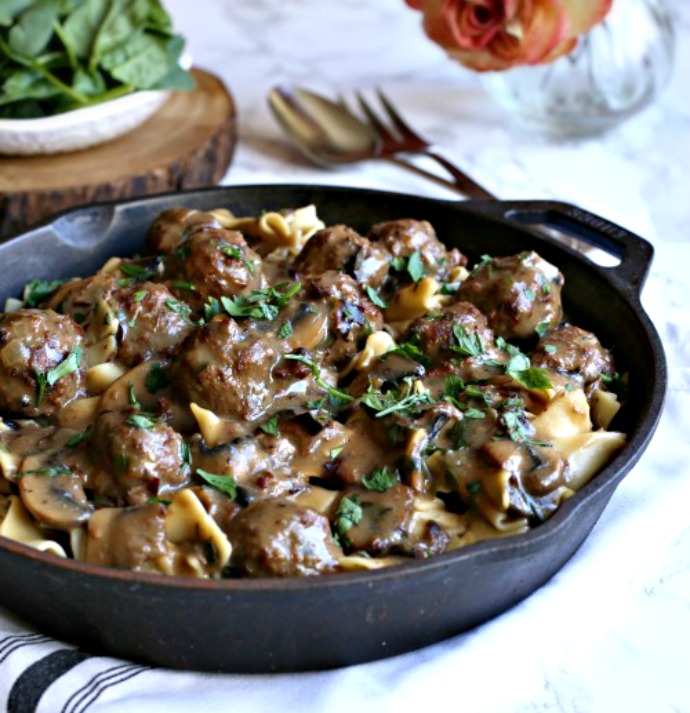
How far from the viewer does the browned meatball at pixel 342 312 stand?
462 centimetres

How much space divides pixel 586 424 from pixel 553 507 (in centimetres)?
60

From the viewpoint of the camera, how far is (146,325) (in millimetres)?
4641

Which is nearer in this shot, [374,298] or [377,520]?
[377,520]

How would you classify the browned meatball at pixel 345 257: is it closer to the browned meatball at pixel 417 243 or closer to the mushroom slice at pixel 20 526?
the browned meatball at pixel 417 243

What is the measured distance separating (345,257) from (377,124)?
8.87 feet

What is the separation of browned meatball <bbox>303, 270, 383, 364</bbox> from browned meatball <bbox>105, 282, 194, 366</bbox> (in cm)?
55

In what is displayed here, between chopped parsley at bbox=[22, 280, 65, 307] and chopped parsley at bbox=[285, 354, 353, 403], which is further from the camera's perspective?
chopped parsley at bbox=[22, 280, 65, 307]

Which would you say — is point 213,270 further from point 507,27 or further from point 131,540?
point 507,27

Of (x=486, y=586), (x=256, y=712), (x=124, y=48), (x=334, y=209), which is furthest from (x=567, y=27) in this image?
(x=256, y=712)

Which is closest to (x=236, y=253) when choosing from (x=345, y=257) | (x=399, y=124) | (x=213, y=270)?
(x=213, y=270)

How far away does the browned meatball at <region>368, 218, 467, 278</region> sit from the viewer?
17.1 feet

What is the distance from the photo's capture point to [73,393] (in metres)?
4.49

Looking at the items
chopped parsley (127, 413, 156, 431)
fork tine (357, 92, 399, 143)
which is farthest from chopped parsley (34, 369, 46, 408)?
fork tine (357, 92, 399, 143)

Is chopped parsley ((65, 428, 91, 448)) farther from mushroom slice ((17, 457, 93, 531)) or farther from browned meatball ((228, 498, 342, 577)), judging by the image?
browned meatball ((228, 498, 342, 577))
